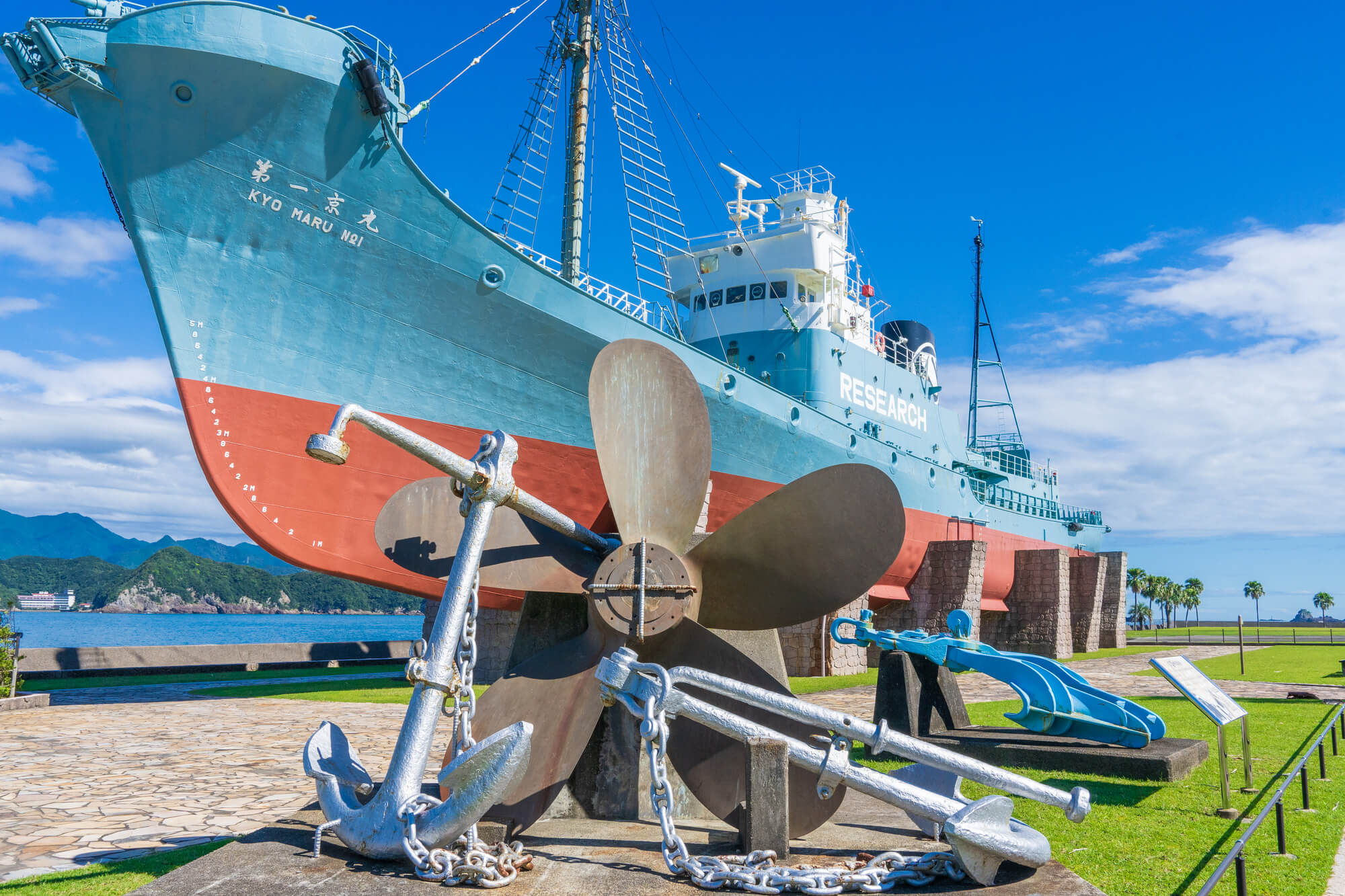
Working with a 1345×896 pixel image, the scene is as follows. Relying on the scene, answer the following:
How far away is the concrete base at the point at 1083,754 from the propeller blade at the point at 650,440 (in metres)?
4.18

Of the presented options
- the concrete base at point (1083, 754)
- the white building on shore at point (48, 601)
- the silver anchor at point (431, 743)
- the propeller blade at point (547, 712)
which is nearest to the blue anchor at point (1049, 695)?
the concrete base at point (1083, 754)

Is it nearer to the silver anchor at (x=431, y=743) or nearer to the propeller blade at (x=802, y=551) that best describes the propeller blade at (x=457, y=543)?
the silver anchor at (x=431, y=743)

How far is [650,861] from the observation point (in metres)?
4.37

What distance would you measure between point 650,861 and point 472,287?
9446 mm

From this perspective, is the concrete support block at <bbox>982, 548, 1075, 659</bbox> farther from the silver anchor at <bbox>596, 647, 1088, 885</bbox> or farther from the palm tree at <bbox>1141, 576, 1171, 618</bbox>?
the palm tree at <bbox>1141, 576, 1171, 618</bbox>

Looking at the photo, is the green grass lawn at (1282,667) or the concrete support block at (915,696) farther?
the green grass lawn at (1282,667)

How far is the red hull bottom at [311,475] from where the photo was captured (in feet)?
36.3

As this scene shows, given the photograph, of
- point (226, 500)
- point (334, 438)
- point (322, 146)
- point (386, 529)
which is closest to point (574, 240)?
point (322, 146)

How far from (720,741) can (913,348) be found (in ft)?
79.0

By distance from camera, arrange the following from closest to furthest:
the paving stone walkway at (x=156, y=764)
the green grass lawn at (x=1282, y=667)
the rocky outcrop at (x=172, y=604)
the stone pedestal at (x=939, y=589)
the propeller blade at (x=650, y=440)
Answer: the propeller blade at (x=650, y=440) → the paving stone walkway at (x=156, y=764) → the green grass lawn at (x=1282, y=667) → the stone pedestal at (x=939, y=589) → the rocky outcrop at (x=172, y=604)

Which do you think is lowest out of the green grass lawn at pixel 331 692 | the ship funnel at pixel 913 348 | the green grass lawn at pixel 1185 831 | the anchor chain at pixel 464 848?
the green grass lawn at pixel 331 692

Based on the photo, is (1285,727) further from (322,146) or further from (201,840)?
(322,146)

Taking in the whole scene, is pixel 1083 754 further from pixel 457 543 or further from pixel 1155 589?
pixel 1155 589

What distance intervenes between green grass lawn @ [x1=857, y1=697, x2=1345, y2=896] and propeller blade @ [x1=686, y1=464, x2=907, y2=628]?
2.01 m
